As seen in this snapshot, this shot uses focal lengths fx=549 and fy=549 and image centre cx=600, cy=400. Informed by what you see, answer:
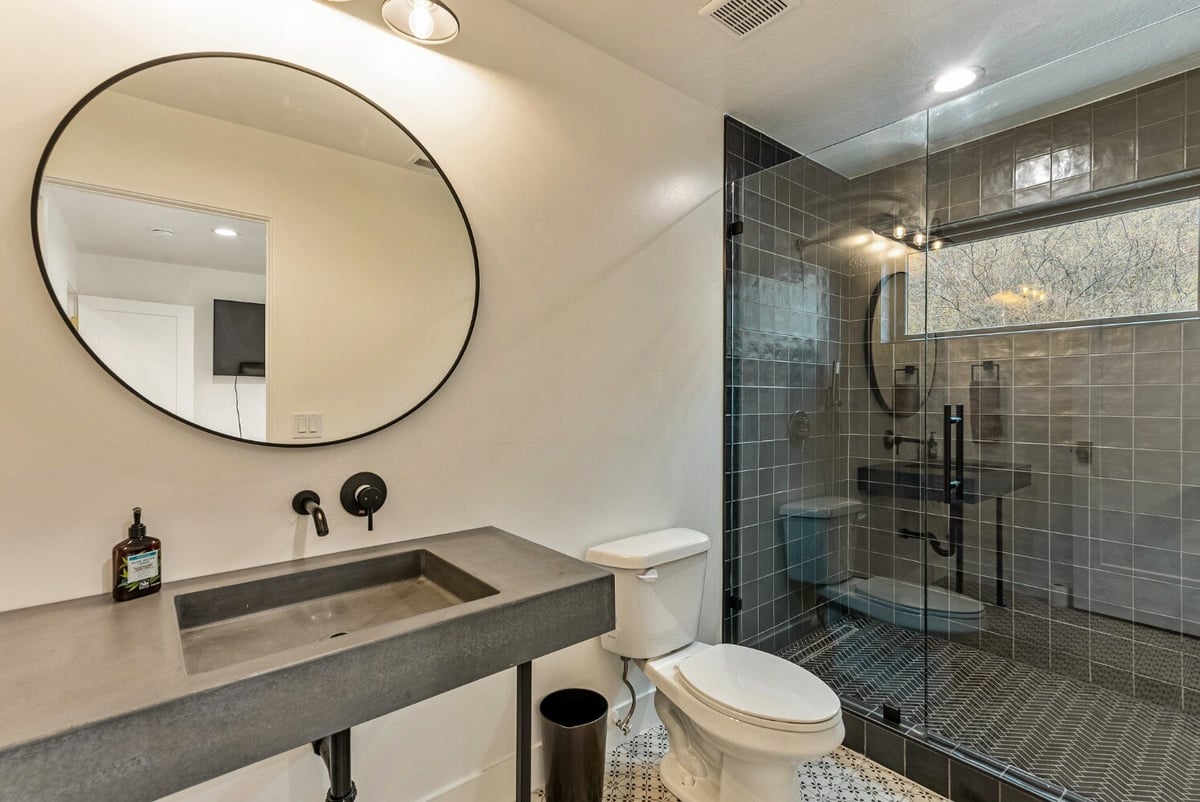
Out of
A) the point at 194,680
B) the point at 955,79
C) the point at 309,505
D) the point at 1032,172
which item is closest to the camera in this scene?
the point at 194,680

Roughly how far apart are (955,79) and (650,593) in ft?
7.46

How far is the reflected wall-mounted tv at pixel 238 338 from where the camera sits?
1.23 m

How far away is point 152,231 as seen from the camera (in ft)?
3.82

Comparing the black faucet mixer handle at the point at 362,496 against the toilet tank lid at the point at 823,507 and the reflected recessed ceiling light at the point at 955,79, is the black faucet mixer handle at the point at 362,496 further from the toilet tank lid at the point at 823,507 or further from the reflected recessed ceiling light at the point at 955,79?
the reflected recessed ceiling light at the point at 955,79

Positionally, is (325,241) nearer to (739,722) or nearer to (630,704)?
(739,722)

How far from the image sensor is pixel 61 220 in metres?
1.08

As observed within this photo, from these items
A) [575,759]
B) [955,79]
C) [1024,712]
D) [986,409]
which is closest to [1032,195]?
[955,79]

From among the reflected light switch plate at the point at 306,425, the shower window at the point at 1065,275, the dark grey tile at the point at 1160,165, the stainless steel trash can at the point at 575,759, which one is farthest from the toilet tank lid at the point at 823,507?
the reflected light switch plate at the point at 306,425

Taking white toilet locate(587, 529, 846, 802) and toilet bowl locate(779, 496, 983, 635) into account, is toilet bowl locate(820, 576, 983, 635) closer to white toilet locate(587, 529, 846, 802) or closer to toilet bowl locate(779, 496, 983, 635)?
toilet bowl locate(779, 496, 983, 635)

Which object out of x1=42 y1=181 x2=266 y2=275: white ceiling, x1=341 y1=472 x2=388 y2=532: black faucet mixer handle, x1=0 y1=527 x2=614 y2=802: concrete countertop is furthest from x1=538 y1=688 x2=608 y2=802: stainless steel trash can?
x1=42 y1=181 x2=266 y2=275: white ceiling

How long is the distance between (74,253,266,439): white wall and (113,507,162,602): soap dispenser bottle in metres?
0.25

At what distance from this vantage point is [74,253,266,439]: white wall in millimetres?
1123

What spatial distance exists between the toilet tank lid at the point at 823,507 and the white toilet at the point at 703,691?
649 millimetres

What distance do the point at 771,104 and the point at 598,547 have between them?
6.29 feet
